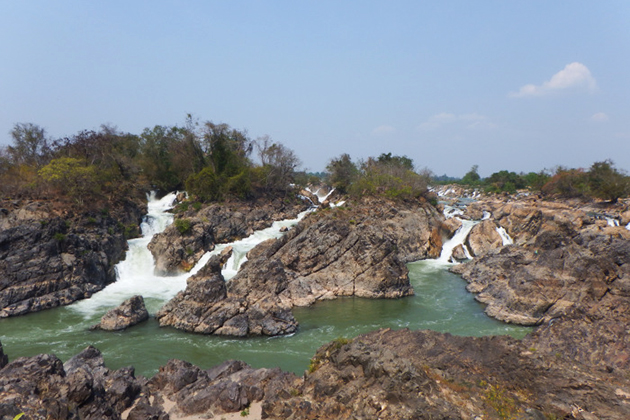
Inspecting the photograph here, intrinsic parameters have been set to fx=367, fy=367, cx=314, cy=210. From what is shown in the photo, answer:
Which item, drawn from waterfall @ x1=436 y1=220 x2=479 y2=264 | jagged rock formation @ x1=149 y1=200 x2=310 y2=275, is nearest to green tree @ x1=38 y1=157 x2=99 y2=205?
jagged rock formation @ x1=149 y1=200 x2=310 y2=275

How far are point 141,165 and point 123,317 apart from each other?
3733cm

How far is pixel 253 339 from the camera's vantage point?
66.9 ft

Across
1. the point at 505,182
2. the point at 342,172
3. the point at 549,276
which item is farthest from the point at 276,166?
the point at 505,182

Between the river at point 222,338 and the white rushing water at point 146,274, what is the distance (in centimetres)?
10

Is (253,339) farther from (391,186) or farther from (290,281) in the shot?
(391,186)

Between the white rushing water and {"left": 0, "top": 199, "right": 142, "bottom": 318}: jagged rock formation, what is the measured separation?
3.31 feet

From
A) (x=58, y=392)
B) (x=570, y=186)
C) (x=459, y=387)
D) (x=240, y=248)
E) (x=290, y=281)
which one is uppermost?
(x=570, y=186)

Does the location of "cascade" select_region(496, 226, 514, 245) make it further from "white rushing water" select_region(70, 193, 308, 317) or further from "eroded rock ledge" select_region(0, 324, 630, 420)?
"eroded rock ledge" select_region(0, 324, 630, 420)

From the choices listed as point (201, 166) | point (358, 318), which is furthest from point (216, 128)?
point (358, 318)

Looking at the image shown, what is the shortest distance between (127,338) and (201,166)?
3855 centimetres

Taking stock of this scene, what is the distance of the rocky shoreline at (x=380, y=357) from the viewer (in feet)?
31.0

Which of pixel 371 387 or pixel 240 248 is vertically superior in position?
pixel 240 248

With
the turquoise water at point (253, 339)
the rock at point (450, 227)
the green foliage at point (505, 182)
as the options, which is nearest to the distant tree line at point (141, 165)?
the turquoise water at point (253, 339)

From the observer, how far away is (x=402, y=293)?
27922 millimetres
